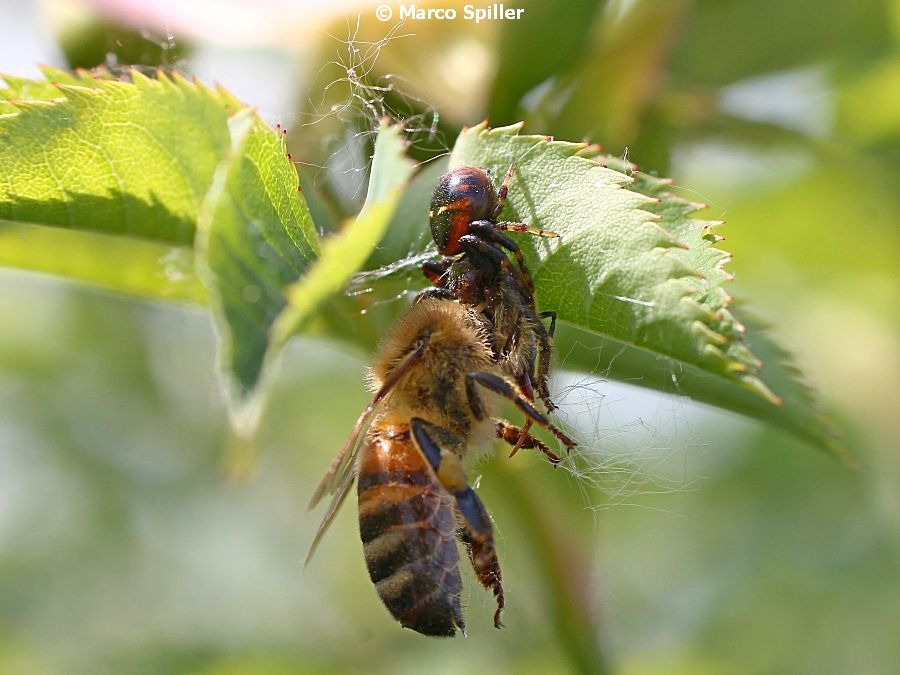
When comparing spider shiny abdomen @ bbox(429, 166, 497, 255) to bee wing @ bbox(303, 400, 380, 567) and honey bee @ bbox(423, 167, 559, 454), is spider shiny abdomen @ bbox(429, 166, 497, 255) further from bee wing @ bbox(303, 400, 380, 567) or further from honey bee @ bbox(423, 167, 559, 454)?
bee wing @ bbox(303, 400, 380, 567)

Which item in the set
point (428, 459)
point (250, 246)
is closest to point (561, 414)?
point (428, 459)

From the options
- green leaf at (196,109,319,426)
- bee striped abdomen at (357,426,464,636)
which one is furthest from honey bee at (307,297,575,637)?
green leaf at (196,109,319,426)

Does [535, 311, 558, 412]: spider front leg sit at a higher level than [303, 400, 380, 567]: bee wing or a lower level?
higher

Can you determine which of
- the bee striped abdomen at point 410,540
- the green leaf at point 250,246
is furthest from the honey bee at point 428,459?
the green leaf at point 250,246

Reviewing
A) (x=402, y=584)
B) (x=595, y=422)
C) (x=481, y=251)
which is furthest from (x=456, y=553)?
(x=481, y=251)

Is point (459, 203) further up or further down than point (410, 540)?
further up

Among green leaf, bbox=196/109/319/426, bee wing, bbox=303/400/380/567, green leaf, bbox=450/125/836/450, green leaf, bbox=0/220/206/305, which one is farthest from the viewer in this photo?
green leaf, bbox=0/220/206/305

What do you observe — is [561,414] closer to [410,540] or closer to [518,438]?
[518,438]

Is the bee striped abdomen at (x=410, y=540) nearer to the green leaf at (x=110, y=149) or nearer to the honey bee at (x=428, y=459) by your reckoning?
the honey bee at (x=428, y=459)
